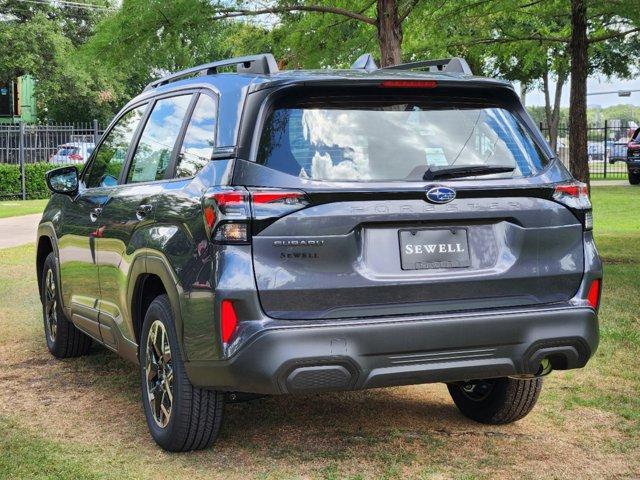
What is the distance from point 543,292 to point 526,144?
0.72 metres

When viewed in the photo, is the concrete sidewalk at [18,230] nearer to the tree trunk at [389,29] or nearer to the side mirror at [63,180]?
the tree trunk at [389,29]

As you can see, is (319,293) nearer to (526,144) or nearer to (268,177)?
(268,177)

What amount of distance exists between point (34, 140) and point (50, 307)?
891 inches

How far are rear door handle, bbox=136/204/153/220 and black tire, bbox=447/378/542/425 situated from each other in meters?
1.96

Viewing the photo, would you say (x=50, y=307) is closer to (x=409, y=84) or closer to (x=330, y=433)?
(x=330, y=433)

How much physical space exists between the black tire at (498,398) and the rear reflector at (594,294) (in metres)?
0.66

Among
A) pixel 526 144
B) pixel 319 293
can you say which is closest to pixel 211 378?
pixel 319 293

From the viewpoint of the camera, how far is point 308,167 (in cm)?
444

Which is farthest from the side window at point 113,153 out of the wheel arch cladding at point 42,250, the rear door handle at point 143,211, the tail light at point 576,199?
the tail light at point 576,199

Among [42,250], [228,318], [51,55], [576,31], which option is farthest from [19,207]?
[51,55]

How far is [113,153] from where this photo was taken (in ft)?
20.9

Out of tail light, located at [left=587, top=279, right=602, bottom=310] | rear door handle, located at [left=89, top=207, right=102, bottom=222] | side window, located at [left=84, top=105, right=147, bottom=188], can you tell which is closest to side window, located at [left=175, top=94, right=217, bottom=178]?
side window, located at [left=84, top=105, right=147, bottom=188]

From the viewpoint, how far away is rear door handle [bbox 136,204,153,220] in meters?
5.23

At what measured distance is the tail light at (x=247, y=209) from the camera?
14.0 ft
